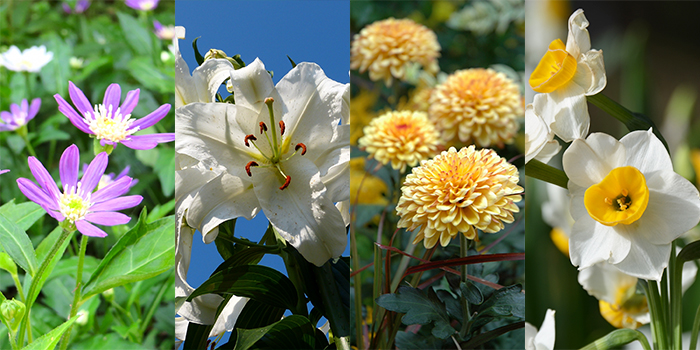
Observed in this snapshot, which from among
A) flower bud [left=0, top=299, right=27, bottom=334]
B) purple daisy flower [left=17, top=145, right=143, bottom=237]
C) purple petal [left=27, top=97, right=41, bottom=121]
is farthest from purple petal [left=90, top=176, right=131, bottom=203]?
purple petal [left=27, top=97, right=41, bottom=121]

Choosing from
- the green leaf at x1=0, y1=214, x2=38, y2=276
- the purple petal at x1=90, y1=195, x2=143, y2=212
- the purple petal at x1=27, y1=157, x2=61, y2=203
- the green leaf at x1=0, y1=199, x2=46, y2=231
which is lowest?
the green leaf at x1=0, y1=214, x2=38, y2=276

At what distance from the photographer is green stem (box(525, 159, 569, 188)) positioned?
1.19 ft

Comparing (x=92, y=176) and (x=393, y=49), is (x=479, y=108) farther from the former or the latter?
(x=92, y=176)

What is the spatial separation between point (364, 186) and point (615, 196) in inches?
7.5

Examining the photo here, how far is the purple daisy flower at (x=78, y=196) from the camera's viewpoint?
0.43m

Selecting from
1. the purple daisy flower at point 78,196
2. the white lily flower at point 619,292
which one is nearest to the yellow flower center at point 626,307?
the white lily flower at point 619,292

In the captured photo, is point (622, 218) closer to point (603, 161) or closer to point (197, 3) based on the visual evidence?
point (603, 161)

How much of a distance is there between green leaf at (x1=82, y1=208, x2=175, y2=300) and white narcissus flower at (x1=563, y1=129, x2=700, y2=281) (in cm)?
Answer: 33

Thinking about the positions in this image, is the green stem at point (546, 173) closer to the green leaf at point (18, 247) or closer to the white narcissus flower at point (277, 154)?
the white narcissus flower at point (277, 154)

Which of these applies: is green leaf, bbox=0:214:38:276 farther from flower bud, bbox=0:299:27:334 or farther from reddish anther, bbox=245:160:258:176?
reddish anther, bbox=245:160:258:176

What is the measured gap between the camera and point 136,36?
2.08 feet

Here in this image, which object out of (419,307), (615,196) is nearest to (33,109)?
(419,307)

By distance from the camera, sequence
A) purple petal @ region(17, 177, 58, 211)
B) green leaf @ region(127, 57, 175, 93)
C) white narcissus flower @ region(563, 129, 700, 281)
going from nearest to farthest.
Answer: white narcissus flower @ region(563, 129, 700, 281)
purple petal @ region(17, 177, 58, 211)
green leaf @ region(127, 57, 175, 93)

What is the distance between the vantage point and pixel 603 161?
1.13 feet
